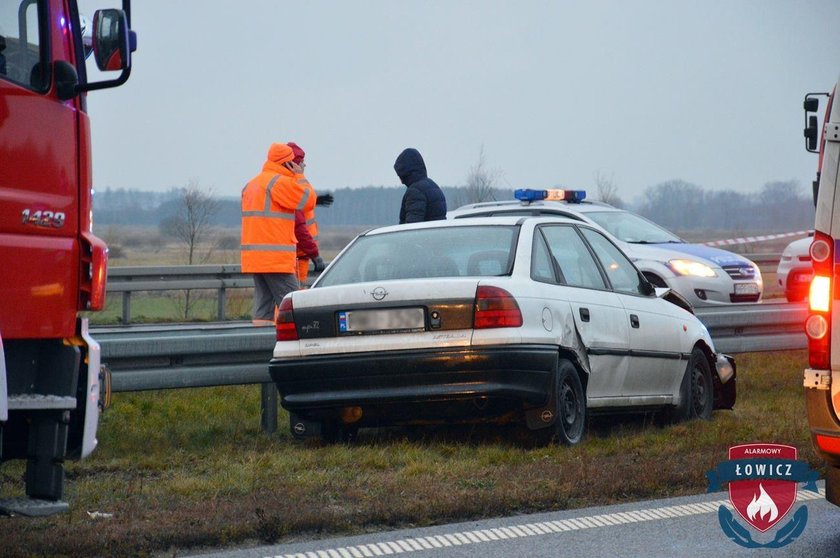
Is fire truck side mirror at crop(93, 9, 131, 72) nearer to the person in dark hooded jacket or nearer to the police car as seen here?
the person in dark hooded jacket

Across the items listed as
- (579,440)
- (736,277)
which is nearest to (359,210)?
(736,277)

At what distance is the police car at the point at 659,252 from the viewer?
15766 mm

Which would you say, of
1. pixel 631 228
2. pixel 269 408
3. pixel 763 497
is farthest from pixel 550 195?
pixel 763 497

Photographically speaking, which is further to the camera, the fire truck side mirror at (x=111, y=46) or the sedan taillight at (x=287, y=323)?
the sedan taillight at (x=287, y=323)

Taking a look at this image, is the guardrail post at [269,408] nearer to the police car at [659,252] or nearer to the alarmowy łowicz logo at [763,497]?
the alarmowy łowicz logo at [763,497]

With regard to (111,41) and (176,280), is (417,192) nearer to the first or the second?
(111,41)

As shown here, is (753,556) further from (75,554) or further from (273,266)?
(273,266)

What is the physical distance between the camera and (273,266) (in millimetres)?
11695

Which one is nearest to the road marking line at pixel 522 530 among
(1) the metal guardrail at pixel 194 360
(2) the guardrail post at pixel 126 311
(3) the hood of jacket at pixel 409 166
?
(1) the metal guardrail at pixel 194 360

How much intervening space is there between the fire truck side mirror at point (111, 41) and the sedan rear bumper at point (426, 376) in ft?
9.37

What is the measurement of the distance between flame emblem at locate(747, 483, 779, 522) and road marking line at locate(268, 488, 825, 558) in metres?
0.45

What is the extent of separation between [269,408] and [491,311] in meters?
2.16

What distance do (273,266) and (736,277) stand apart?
6832mm

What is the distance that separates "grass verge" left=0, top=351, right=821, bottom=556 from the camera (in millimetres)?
6094
